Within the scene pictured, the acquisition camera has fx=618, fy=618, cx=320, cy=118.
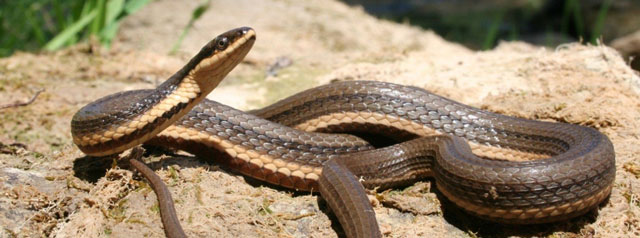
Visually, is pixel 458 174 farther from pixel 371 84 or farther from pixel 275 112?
pixel 275 112

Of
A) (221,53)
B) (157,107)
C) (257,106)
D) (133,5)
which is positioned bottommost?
(257,106)

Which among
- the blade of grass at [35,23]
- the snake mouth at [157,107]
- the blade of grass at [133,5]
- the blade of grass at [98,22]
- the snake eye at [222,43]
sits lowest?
the blade of grass at [35,23]

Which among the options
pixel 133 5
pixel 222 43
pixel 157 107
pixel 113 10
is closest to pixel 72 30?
pixel 113 10

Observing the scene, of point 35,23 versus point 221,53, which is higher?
point 221,53

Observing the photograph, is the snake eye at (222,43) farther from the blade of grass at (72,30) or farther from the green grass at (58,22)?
the blade of grass at (72,30)

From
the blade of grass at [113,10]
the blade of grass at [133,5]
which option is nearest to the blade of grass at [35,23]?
the blade of grass at [113,10]

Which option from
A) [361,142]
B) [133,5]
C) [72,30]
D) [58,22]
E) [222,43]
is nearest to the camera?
[222,43]

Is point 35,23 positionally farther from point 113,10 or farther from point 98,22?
point 113,10

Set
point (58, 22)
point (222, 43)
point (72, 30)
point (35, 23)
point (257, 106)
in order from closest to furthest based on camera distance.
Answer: point (222, 43) < point (257, 106) < point (72, 30) < point (35, 23) < point (58, 22)
